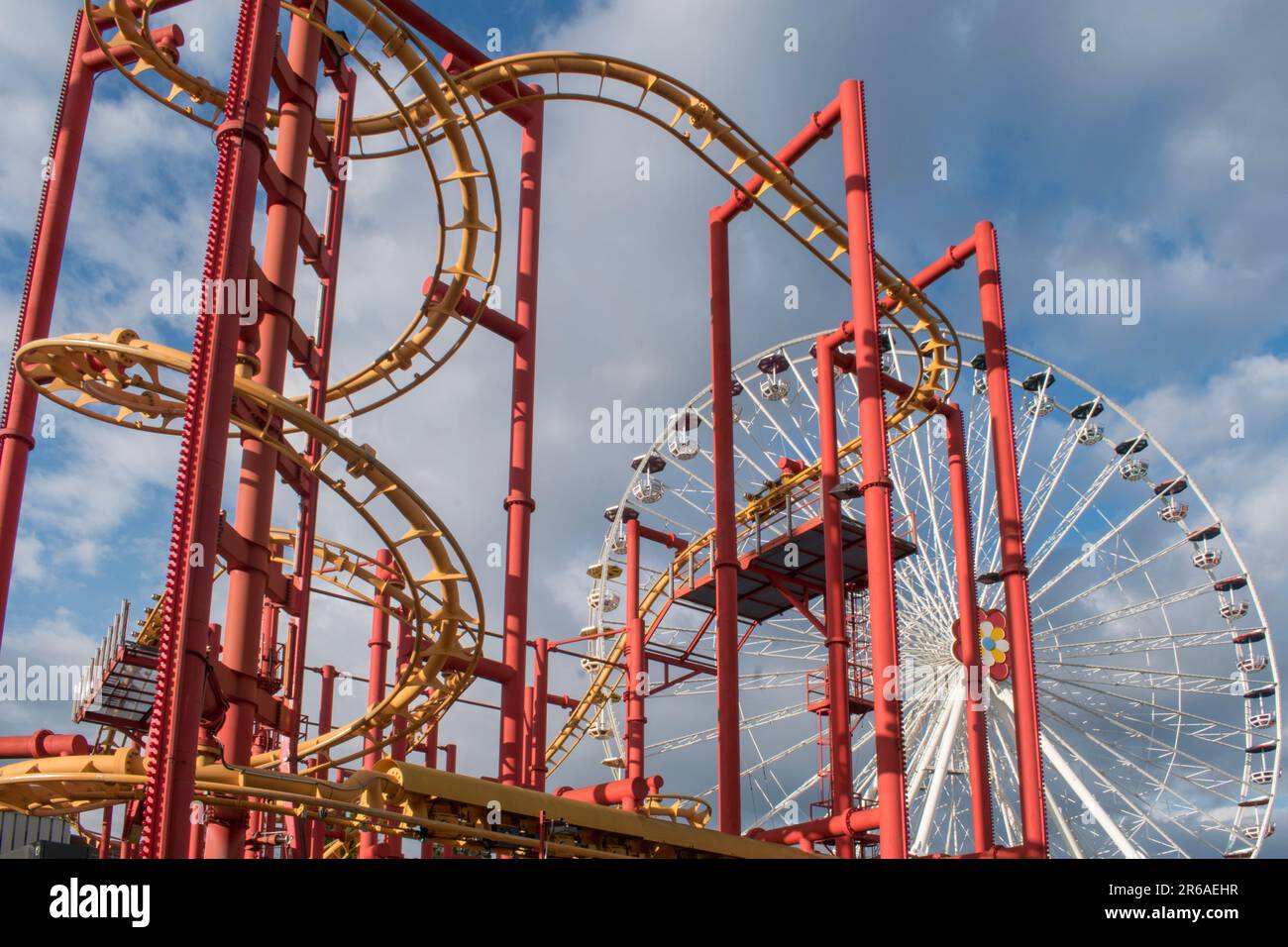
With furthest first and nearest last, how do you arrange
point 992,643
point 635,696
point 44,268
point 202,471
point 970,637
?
1. point 992,643
2. point 635,696
3. point 970,637
4. point 44,268
5. point 202,471

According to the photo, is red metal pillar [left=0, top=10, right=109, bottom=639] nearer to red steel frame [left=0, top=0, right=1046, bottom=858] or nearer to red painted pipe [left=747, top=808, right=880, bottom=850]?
red steel frame [left=0, top=0, right=1046, bottom=858]

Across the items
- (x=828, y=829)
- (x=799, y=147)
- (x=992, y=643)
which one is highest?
(x=799, y=147)

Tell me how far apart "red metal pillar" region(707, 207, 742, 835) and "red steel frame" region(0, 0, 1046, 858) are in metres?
0.03

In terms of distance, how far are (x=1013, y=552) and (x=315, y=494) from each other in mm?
9124

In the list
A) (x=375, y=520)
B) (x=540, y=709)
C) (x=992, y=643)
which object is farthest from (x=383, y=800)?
(x=992, y=643)

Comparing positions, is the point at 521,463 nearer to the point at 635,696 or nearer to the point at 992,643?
the point at 635,696

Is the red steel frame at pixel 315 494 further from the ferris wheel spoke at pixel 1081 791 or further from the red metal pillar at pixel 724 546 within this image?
the ferris wheel spoke at pixel 1081 791

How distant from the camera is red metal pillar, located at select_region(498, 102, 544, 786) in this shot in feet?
49.6

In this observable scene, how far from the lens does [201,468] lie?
8.97m

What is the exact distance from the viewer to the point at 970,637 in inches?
758

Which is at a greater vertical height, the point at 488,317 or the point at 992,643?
the point at 488,317

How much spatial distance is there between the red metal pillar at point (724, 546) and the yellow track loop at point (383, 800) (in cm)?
210
